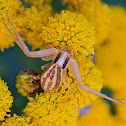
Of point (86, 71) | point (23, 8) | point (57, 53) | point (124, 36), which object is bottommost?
point (124, 36)

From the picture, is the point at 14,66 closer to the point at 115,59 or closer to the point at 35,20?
the point at 35,20

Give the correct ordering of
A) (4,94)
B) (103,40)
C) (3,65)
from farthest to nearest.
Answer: (103,40)
(3,65)
(4,94)

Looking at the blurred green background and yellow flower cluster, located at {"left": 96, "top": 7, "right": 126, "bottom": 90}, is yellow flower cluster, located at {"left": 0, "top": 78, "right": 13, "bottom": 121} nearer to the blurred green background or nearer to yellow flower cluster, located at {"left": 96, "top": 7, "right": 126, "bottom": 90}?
the blurred green background

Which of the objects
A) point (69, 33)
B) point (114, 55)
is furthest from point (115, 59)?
point (69, 33)

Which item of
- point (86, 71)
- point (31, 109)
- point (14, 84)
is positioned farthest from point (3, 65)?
point (86, 71)

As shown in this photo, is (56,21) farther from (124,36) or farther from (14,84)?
(124,36)

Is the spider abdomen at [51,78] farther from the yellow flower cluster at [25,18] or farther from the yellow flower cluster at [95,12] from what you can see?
the yellow flower cluster at [95,12]
